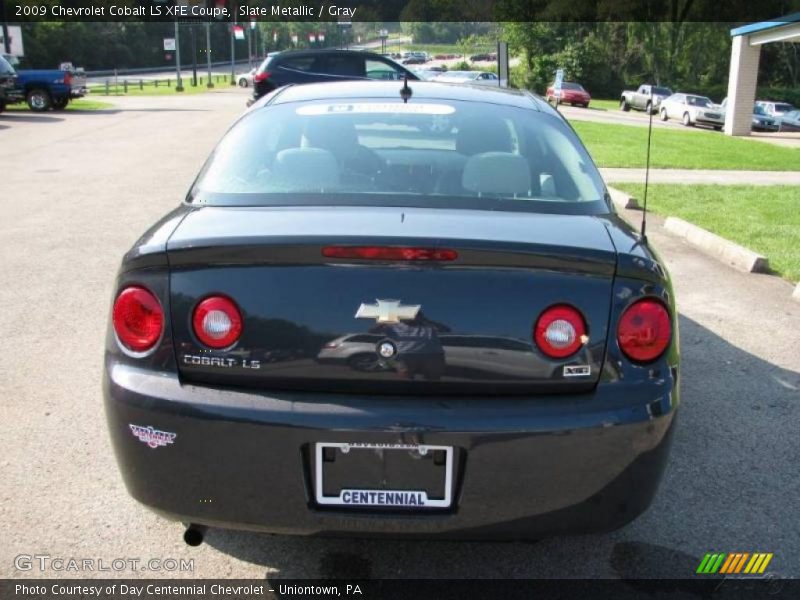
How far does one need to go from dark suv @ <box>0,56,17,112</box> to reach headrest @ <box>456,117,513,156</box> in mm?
25413

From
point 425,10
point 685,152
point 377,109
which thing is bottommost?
point 685,152

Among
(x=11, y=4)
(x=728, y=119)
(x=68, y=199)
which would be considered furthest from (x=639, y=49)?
(x=68, y=199)

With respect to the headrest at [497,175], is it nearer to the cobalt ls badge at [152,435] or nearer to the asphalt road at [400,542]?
the asphalt road at [400,542]

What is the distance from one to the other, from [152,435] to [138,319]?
0.37 meters

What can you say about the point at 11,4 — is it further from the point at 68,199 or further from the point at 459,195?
the point at 459,195

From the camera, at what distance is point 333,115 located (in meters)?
3.75

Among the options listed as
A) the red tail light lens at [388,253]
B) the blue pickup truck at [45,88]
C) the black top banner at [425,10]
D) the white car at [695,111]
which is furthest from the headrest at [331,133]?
the black top banner at [425,10]

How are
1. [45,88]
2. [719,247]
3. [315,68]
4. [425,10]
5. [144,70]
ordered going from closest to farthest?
[719,247] → [315,68] → [45,88] → [425,10] → [144,70]

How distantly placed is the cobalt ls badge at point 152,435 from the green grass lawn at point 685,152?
13.9 meters

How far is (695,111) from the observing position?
34781 mm

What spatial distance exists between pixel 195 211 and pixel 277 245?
2.03ft

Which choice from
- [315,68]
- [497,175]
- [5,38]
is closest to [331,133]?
[497,175]

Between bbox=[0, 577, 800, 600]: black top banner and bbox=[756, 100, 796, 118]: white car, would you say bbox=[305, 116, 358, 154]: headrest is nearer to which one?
bbox=[0, 577, 800, 600]: black top banner

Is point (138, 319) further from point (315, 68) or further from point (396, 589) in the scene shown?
point (315, 68)
